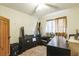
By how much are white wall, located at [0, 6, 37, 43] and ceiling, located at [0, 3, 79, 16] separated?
7 centimetres

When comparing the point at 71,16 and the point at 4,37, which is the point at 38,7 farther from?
the point at 4,37

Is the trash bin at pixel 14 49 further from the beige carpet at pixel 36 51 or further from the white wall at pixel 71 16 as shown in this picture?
the white wall at pixel 71 16

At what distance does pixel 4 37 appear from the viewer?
59.2 inches

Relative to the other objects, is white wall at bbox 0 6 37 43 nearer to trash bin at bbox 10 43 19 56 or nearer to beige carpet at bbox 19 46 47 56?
trash bin at bbox 10 43 19 56

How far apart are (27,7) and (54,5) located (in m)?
0.39

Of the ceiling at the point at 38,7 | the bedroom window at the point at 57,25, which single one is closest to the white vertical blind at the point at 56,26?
the bedroom window at the point at 57,25

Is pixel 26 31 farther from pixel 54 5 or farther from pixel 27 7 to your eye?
pixel 54 5

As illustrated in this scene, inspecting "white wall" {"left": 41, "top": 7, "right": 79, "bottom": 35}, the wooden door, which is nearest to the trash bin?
A: the wooden door

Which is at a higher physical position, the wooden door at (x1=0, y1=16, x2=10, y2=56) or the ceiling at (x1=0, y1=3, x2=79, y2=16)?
the ceiling at (x1=0, y1=3, x2=79, y2=16)

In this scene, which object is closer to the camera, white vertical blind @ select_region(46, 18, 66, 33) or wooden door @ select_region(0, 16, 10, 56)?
wooden door @ select_region(0, 16, 10, 56)

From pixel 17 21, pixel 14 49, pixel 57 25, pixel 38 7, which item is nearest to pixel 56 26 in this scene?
pixel 57 25

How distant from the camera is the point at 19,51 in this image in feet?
5.25

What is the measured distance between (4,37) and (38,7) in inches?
25.9

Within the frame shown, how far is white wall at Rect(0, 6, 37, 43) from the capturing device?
4.88 ft
